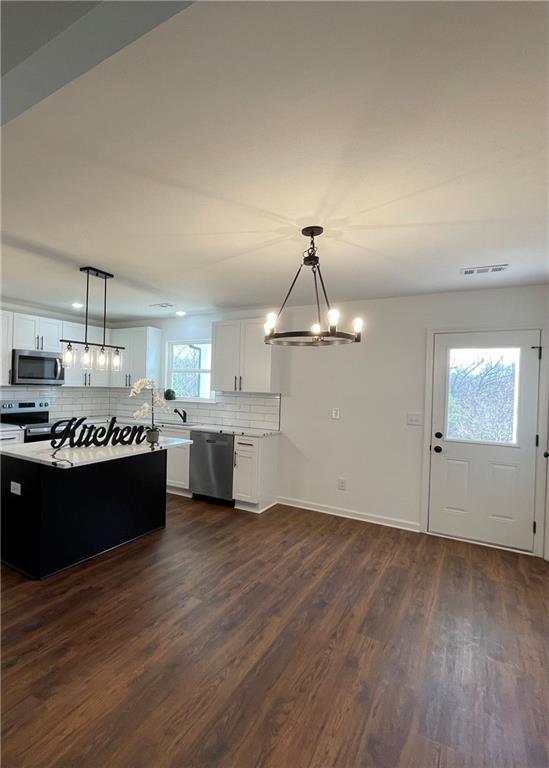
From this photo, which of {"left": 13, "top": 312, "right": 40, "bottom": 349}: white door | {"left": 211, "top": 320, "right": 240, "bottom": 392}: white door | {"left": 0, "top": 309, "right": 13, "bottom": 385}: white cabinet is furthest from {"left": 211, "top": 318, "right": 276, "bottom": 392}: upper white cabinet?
{"left": 0, "top": 309, "right": 13, "bottom": 385}: white cabinet

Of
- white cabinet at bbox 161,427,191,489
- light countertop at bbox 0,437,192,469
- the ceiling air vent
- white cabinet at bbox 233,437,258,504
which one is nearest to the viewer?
light countertop at bbox 0,437,192,469

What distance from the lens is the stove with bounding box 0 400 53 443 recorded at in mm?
4734

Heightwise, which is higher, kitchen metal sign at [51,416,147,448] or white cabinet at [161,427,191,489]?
kitchen metal sign at [51,416,147,448]

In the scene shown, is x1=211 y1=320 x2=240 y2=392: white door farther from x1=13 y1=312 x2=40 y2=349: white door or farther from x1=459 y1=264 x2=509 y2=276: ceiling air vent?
x1=459 y1=264 x2=509 y2=276: ceiling air vent

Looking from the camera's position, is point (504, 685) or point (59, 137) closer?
point (59, 137)

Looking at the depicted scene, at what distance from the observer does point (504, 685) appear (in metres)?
1.95

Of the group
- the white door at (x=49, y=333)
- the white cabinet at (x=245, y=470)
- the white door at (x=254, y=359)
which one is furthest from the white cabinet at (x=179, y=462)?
the white door at (x=49, y=333)

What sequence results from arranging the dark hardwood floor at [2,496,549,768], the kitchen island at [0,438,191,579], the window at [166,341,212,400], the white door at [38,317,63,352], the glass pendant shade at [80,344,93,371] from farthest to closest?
the window at [166,341,212,400], the white door at [38,317,63,352], the glass pendant shade at [80,344,93,371], the kitchen island at [0,438,191,579], the dark hardwood floor at [2,496,549,768]

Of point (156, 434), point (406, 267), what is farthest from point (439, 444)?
point (156, 434)

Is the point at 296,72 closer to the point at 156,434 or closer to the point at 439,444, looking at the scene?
the point at 156,434

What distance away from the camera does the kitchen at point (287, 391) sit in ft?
3.87

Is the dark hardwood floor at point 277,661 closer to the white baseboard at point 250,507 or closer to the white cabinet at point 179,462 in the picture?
the white baseboard at point 250,507

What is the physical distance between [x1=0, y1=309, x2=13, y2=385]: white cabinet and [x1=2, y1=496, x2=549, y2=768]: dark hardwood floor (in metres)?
2.73

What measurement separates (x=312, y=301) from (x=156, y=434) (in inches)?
90.8
